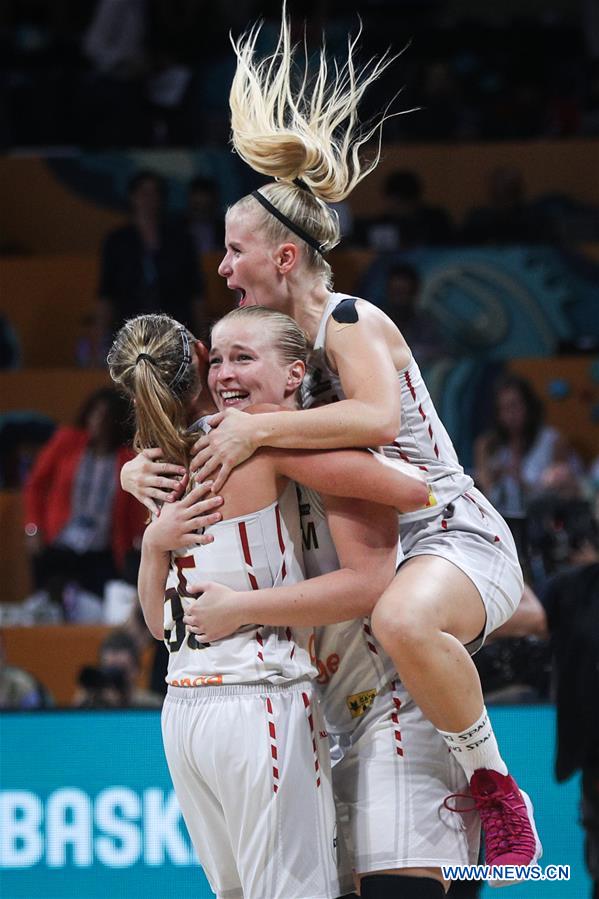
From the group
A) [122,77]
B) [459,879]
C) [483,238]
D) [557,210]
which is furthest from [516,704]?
[122,77]

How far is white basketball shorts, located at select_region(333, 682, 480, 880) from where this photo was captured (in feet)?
9.70

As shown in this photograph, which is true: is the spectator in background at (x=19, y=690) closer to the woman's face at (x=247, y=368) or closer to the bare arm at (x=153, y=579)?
the bare arm at (x=153, y=579)

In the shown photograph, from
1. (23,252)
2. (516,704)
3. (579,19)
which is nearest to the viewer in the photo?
(516,704)

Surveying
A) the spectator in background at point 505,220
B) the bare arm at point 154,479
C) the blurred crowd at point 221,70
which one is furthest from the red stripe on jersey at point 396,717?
the blurred crowd at point 221,70

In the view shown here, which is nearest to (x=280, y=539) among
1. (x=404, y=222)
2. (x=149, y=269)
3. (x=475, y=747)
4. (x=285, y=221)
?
(x=475, y=747)

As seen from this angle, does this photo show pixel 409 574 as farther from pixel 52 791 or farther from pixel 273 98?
pixel 52 791

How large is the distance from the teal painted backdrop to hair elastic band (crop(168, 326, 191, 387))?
190 centimetres

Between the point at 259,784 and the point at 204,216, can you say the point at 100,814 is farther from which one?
the point at 204,216

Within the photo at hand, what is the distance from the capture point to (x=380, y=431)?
2883 mm

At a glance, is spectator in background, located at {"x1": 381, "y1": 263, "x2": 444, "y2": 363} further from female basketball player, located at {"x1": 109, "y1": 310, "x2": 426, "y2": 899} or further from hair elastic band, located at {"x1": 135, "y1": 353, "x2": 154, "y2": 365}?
hair elastic band, located at {"x1": 135, "y1": 353, "x2": 154, "y2": 365}

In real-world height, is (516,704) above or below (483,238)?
below

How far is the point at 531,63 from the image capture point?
10.5 m

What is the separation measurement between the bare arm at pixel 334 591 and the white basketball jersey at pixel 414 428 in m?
0.25

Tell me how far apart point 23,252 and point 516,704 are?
635cm
